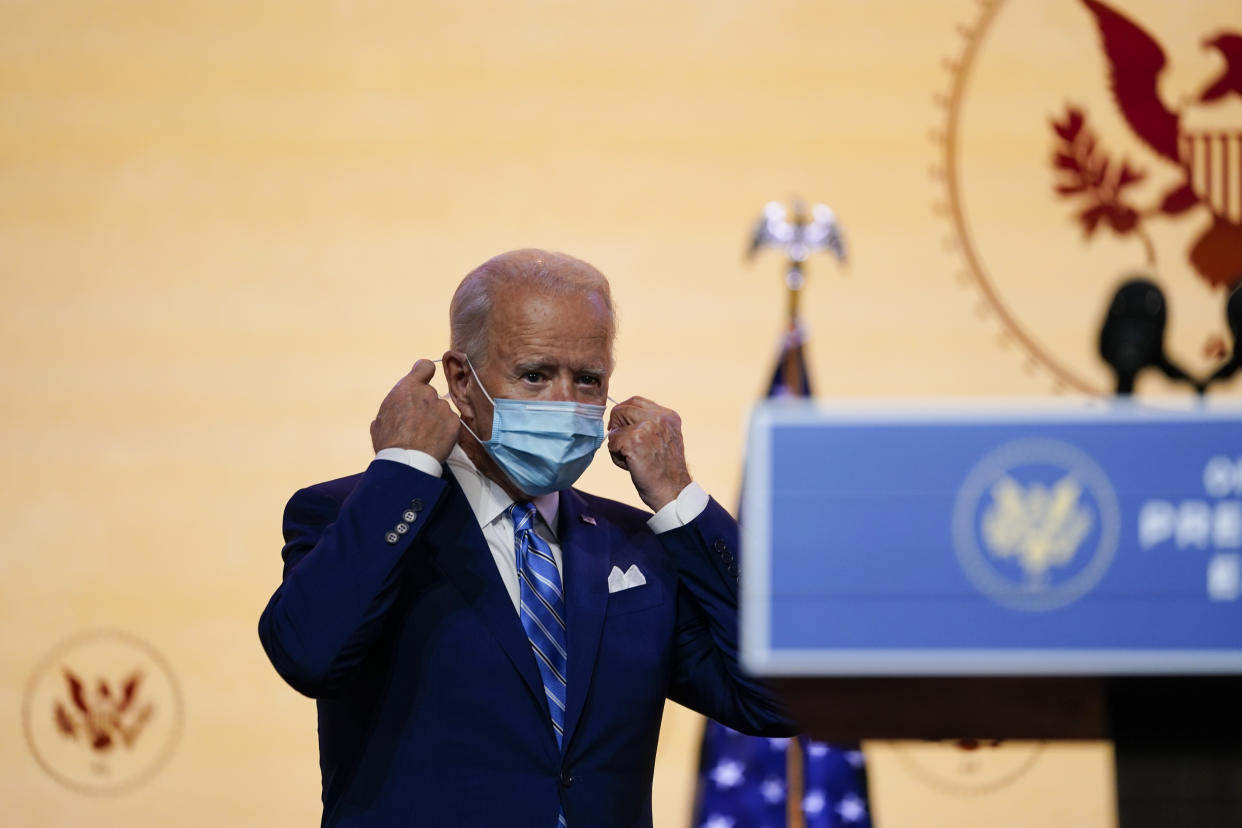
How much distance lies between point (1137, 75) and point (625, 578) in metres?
3.32

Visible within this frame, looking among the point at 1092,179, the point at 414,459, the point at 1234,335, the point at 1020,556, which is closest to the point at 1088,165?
the point at 1092,179

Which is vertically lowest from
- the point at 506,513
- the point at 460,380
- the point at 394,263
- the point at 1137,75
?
the point at 506,513

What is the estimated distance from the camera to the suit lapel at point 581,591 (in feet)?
7.20

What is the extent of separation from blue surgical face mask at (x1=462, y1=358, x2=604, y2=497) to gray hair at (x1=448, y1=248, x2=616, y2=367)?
0.41 ft

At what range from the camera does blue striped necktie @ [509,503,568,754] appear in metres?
2.21

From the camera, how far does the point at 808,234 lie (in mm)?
4605

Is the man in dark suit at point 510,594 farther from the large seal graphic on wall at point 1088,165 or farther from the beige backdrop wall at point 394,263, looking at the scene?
the large seal graphic on wall at point 1088,165

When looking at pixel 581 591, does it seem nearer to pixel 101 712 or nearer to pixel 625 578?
pixel 625 578

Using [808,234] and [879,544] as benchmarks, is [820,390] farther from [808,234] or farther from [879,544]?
[879,544]

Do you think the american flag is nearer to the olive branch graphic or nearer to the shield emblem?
the olive branch graphic

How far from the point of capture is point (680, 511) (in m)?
2.30

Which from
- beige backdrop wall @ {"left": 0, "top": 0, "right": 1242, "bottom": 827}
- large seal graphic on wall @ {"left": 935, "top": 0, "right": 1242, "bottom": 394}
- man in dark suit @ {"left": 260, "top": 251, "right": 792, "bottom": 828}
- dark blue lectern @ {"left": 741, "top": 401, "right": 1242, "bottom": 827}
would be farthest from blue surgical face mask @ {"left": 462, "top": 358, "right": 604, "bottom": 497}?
large seal graphic on wall @ {"left": 935, "top": 0, "right": 1242, "bottom": 394}

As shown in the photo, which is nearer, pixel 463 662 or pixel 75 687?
pixel 463 662

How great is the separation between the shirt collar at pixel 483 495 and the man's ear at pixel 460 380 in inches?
2.6
